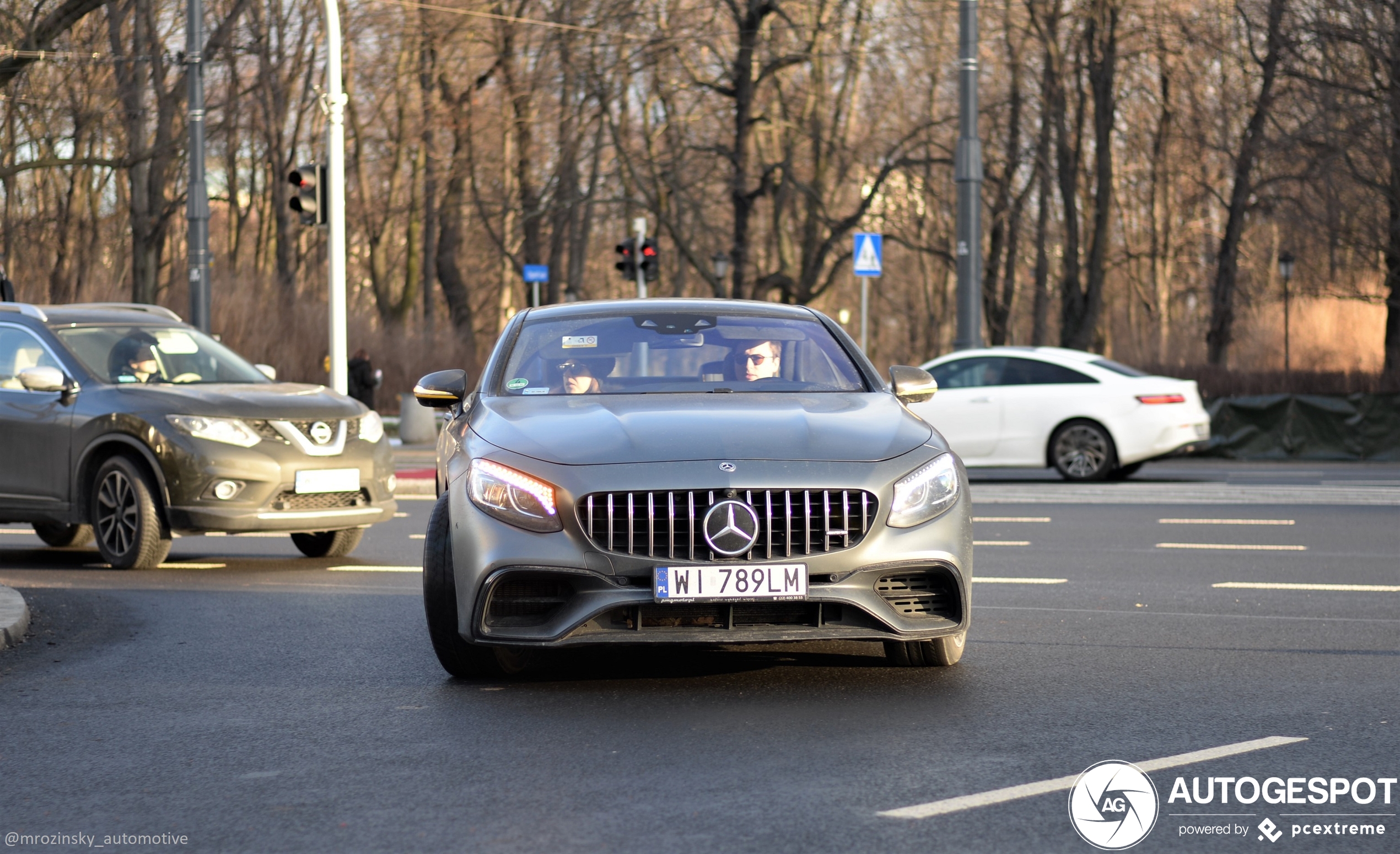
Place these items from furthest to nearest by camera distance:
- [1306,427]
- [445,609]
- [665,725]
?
1. [1306,427]
2. [445,609]
3. [665,725]

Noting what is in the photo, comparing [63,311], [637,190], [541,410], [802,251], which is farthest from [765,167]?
[541,410]

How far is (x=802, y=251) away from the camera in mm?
36938

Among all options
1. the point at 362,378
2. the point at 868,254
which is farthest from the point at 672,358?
the point at 362,378

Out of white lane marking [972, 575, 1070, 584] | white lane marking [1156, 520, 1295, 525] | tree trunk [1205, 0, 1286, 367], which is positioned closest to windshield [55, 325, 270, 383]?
white lane marking [972, 575, 1070, 584]

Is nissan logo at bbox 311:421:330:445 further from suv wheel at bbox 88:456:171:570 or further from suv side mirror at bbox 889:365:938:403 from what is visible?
suv side mirror at bbox 889:365:938:403

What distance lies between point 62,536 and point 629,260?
1787cm

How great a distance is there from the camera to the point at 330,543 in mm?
12438

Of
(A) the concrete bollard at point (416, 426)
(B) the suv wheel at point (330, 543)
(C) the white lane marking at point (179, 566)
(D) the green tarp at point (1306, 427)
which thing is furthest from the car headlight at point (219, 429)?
(A) the concrete bollard at point (416, 426)

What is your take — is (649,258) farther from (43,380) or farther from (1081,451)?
(43,380)

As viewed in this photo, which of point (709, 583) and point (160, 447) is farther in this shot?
point (160, 447)

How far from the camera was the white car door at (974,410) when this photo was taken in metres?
20.1

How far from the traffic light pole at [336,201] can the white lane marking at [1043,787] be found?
1565cm

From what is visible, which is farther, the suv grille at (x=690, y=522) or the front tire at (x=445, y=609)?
the front tire at (x=445, y=609)

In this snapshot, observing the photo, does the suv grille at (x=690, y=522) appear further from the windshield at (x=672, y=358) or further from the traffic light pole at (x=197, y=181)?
the traffic light pole at (x=197, y=181)
